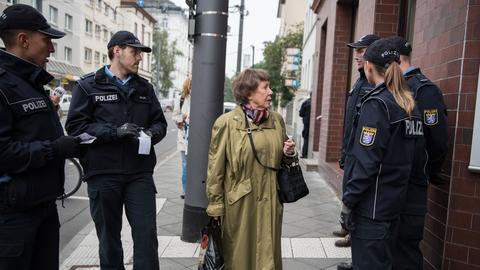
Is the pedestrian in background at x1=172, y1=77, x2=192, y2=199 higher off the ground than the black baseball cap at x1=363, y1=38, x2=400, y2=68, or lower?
lower

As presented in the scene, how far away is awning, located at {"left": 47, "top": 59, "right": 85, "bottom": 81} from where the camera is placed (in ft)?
117

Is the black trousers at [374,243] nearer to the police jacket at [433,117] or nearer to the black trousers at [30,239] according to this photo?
the police jacket at [433,117]

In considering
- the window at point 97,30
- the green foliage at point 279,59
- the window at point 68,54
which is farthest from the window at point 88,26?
the green foliage at point 279,59

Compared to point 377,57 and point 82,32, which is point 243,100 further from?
point 82,32

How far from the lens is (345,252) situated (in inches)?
185

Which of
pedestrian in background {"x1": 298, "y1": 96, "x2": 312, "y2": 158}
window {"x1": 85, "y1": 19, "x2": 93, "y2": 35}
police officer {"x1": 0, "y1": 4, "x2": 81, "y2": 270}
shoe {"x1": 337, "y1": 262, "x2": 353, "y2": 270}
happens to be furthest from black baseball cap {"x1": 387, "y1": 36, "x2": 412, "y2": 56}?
window {"x1": 85, "y1": 19, "x2": 93, "y2": 35}

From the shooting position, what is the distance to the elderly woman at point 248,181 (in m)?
3.29

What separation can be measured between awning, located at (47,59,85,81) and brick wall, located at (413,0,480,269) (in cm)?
3567

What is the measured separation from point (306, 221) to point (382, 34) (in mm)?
2712

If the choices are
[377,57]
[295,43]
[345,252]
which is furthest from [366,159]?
[295,43]

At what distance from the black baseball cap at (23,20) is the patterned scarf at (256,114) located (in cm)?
146

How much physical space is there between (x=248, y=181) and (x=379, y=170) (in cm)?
97

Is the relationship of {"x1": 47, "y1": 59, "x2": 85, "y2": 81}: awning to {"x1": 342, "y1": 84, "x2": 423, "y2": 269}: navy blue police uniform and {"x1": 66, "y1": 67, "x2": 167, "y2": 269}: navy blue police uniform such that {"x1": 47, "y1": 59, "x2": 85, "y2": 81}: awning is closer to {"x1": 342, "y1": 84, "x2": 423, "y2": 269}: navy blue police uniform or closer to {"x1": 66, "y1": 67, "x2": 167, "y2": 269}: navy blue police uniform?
{"x1": 66, "y1": 67, "x2": 167, "y2": 269}: navy blue police uniform

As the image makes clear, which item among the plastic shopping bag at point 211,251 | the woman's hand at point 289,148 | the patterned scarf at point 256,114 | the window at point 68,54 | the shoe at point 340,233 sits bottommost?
the shoe at point 340,233
